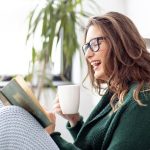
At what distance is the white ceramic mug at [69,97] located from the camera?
4.08 ft

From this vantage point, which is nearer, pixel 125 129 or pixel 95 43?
pixel 125 129

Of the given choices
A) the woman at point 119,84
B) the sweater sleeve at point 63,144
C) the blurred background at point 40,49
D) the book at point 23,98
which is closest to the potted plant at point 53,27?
the blurred background at point 40,49

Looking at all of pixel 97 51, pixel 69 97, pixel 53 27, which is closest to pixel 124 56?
pixel 97 51

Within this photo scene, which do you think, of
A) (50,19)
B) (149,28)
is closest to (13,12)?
(50,19)

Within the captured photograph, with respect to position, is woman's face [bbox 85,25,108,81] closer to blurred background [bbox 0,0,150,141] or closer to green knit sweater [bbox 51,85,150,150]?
green knit sweater [bbox 51,85,150,150]

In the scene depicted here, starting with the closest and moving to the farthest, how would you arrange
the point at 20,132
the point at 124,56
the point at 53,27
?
1. the point at 20,132
2. the point at 124,56
3. the point at 53,27

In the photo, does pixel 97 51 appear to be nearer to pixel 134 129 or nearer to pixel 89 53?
pixel 89 53

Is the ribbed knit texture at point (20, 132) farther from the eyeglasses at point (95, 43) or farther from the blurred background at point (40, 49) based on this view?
the blurred background at point (40, 49)

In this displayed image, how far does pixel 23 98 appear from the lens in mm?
1008

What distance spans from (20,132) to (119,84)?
0.40m

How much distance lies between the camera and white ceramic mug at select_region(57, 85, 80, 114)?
4.08 ft

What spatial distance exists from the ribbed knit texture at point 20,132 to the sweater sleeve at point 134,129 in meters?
0.21

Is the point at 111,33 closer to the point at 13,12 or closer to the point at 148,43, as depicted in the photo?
the point at 148,43

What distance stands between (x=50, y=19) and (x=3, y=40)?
1.55 ft
